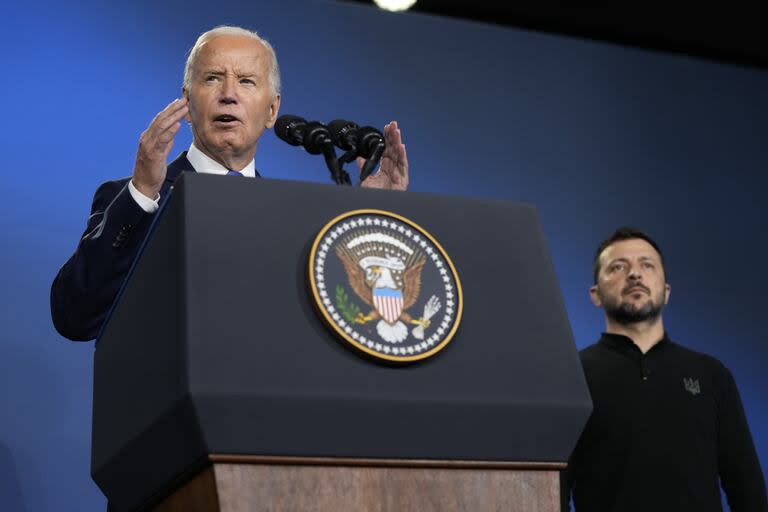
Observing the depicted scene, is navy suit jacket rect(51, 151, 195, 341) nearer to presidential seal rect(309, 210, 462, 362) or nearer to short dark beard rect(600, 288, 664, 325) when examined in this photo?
presidential seal rect(309, 210, 462, 362)

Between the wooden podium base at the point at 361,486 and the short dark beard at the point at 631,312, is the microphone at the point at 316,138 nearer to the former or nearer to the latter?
the wooden podium base at the point at 361,486

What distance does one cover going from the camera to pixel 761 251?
3812mm

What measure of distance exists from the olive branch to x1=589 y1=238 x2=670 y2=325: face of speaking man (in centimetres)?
218

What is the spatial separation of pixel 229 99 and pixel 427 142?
5.22 ft

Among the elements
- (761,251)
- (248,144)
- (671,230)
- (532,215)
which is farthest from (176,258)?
(761,251)

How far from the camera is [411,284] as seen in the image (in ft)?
3.71

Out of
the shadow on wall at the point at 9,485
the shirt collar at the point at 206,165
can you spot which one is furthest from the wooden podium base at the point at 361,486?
the shadow on wall at the point at 9,485

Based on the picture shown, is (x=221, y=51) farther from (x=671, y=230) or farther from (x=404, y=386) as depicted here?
(x=671, y=230)

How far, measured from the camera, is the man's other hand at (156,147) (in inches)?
54.7

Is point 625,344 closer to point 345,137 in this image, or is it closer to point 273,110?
point 273,110

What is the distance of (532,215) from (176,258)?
421 millimetres

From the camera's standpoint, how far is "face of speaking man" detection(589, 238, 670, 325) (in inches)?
125

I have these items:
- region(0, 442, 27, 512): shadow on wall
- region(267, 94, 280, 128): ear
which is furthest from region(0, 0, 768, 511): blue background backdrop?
region(267, 94, 280, 128): ear

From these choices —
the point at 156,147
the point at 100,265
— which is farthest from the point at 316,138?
the point at 100,265
